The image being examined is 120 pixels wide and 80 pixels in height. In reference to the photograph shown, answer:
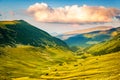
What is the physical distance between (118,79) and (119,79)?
9.45 feet

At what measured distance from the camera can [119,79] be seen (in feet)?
502

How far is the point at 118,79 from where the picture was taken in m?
150
